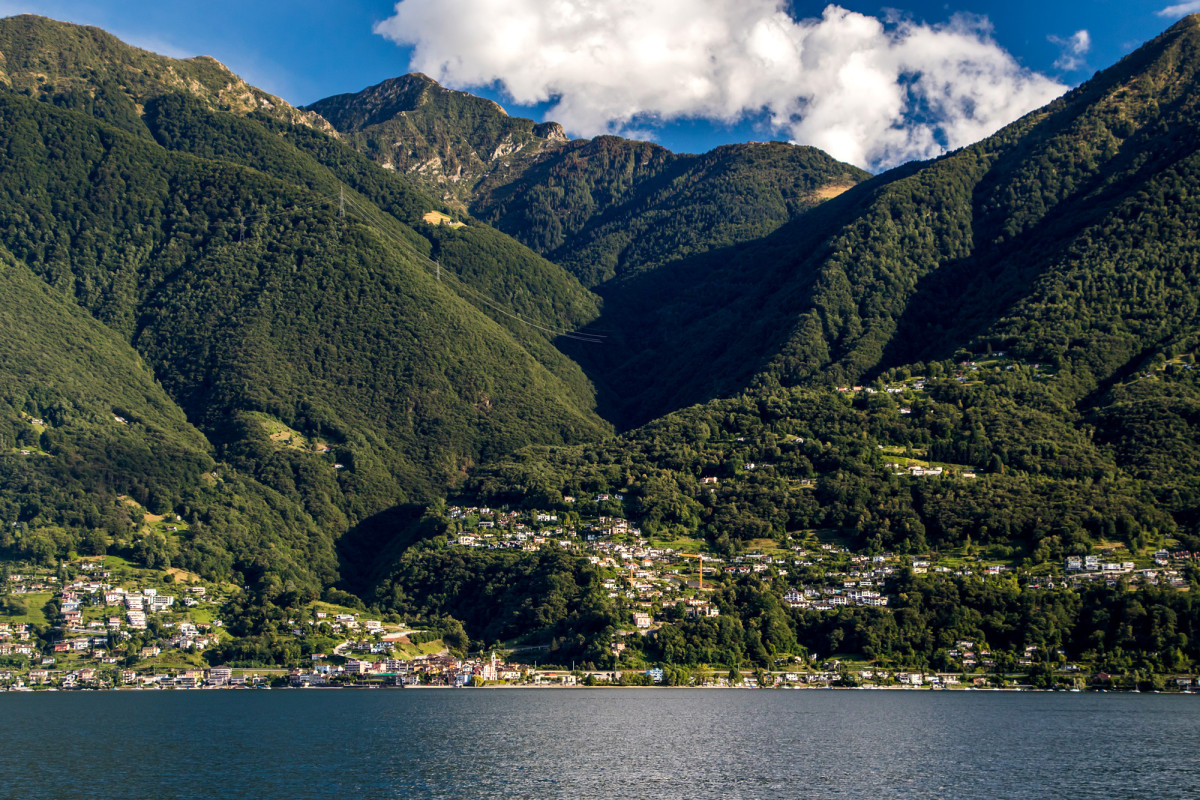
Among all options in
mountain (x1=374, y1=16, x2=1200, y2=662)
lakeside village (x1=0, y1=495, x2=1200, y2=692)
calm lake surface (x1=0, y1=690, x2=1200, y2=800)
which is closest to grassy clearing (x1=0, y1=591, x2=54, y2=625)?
lakeside village (x1=0, y1=495, x2=1200, y2=692)

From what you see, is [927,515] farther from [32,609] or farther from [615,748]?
[32,609]

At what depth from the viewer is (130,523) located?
173m

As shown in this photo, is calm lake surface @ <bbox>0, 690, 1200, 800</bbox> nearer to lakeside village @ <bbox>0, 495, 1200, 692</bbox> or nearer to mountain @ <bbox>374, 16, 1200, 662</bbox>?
lakeside village @ <bbox>0, 495, 1200, 692</bbox>

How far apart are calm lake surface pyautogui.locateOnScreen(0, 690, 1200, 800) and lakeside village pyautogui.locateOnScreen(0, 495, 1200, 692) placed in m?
9.13

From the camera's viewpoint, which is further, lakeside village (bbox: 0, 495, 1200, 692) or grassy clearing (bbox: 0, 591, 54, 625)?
grassy clearing (bbox: 0, 591, 54, 625)

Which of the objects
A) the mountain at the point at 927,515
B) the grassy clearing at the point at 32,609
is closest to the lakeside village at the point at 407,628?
the grassy clearing at the point at 32,609

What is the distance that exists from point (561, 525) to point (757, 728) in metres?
83.1

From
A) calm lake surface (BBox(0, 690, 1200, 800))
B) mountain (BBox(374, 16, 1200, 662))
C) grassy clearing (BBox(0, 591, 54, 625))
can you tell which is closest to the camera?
calm lake surface (BBox(0, 690, 1200, 800))

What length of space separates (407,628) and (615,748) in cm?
7528

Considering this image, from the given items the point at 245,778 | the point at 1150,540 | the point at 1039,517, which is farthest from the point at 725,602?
the point at 245,778

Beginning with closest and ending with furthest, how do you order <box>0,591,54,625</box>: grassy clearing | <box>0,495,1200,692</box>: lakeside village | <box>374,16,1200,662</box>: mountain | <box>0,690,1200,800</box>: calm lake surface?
1. <box>0,690,1200,800</box>: calm lake surface
2. <box>374,16,1200,662</box>: mountain
3. <box>0,495,1200,692</box>: lakeside village
4. <box>0,591,54,625</box>: grassy clearing

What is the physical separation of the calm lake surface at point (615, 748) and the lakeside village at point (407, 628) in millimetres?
9134

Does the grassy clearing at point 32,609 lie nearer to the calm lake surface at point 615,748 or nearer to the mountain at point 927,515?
the calm lake surface at point 615,748

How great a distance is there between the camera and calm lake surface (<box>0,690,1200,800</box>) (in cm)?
7275
